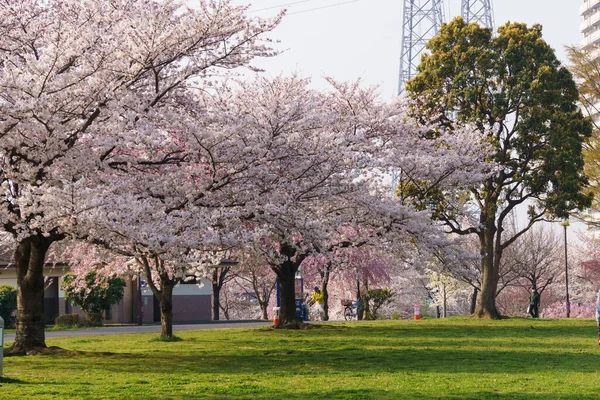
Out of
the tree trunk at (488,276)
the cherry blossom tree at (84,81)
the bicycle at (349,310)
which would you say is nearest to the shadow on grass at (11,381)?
the cherry blossom tree at (84,81)

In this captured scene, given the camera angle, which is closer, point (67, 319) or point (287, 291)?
point (287, 291)

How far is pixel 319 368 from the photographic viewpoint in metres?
16.3

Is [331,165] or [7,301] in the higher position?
[331,165]

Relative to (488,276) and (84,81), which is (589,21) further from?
(84,81)

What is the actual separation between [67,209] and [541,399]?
28.8ft

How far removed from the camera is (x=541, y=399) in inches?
452

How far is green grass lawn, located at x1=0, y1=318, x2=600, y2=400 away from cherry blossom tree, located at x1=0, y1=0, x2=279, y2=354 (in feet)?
10.1

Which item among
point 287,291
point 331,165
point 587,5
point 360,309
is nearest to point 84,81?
point 331,165

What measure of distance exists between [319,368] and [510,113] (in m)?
24.4

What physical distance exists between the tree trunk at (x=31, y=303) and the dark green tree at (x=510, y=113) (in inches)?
803

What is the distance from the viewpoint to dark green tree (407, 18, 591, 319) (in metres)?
37.0

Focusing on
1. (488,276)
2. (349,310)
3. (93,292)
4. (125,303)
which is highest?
(488,276)

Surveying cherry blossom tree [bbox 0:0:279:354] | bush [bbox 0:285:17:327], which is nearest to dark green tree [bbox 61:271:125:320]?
bush [bbox 0:285:17:327]

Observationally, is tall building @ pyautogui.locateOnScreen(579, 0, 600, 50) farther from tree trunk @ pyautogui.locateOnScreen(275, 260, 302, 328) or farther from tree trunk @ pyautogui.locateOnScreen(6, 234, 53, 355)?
tree trunk @ pyautogui.locateOnScreen(6, 234, 53, 355)
